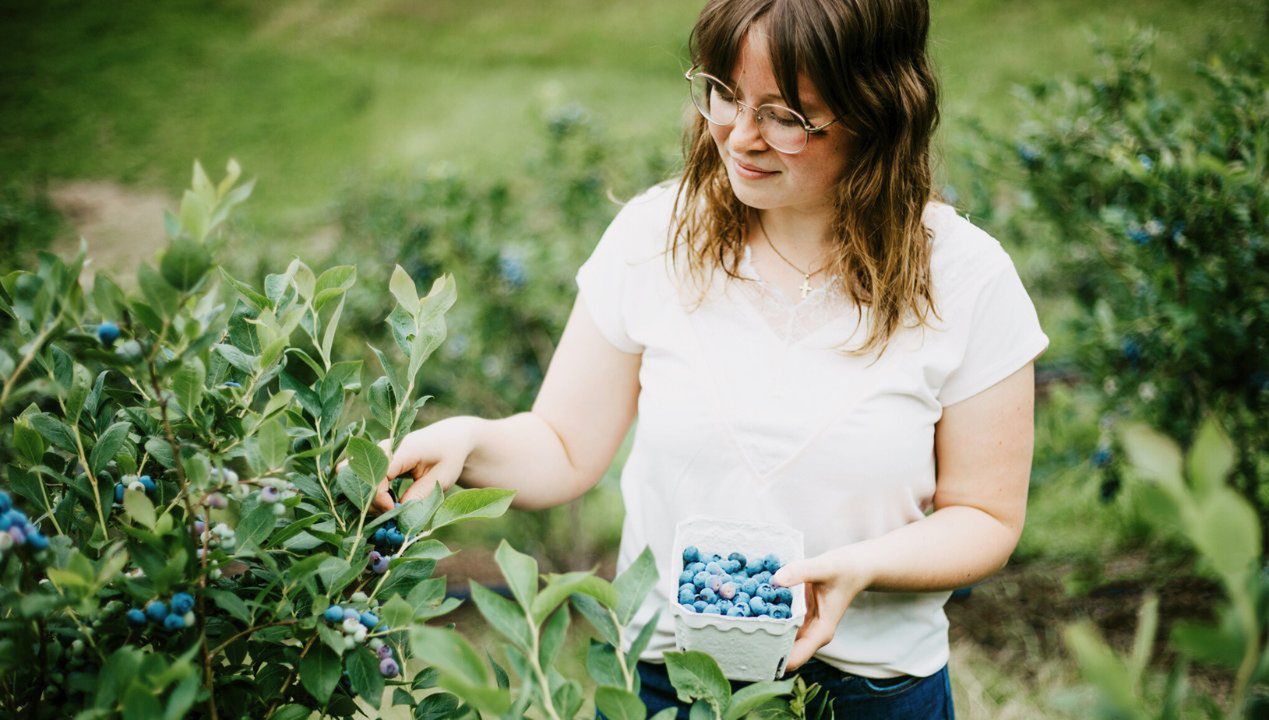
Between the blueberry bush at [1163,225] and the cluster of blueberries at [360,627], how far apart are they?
2.03 metres

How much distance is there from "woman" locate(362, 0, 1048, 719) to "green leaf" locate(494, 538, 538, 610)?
1.50 ft

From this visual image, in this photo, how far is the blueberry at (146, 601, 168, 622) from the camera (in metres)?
0.74

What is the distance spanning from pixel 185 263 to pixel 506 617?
37 centimetres

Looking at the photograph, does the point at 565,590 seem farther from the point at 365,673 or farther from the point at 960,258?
the point at 960,258

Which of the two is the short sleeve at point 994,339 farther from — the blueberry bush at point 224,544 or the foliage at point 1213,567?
the foliage at point 1213,567

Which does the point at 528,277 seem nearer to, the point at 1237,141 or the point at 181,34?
the point at 1237,141

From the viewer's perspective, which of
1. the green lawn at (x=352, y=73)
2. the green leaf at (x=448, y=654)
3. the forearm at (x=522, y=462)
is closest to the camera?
the green leaf at (x=448, y=654)

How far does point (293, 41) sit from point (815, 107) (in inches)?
335

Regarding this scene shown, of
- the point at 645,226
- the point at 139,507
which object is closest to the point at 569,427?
the point at 645,226

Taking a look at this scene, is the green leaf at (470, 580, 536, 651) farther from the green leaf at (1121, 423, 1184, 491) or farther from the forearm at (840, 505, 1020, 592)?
the forearm at (840, 505, 1020, 592)

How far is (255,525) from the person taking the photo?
820mm

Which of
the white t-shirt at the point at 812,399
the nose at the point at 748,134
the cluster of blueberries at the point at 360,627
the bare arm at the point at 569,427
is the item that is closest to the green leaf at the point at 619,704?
the cluster of blueberries at the point at 360,627

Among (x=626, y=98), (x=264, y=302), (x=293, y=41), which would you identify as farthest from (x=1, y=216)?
(x=293, y=41)

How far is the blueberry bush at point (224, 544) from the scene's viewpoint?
69 centimetres
